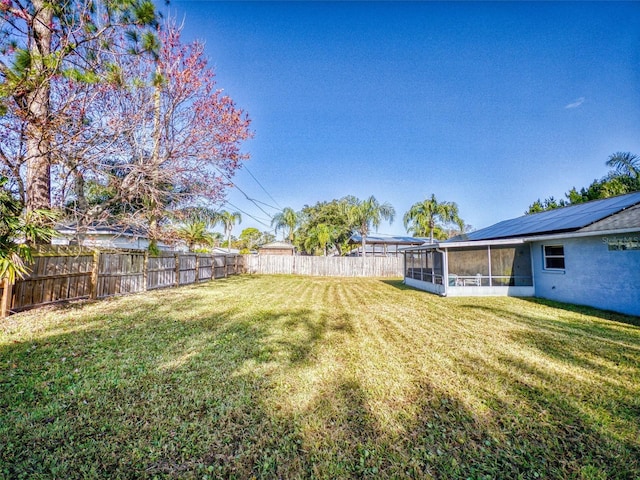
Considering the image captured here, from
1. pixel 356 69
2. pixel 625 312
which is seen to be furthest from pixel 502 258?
pixel 356 69

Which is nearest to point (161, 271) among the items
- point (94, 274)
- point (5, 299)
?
point (94, 274)

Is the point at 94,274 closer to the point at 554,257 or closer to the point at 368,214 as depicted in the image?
the point at 554,257

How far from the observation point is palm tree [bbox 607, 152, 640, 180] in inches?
590

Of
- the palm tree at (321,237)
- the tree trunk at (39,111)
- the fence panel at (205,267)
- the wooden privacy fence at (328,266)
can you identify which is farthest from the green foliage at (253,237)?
the tree trunk at (39,111)

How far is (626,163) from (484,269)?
1252 cm

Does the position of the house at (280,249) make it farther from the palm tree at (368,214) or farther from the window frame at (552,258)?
the window frame at (552,258)

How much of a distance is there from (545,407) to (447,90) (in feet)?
50.2

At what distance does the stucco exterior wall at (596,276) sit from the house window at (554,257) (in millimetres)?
128

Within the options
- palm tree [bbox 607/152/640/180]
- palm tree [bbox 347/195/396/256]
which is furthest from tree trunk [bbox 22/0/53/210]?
palm tree [bbox 607/152/640/180]

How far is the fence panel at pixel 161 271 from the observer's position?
33.6 feet

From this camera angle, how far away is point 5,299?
547 centimetres

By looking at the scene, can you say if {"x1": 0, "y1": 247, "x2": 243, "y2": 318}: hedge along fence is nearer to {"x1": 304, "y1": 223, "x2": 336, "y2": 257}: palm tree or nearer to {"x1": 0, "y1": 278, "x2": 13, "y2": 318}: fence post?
{"x1": 0, "y1": 278, "x2": 13, "y2": 318}: fence post

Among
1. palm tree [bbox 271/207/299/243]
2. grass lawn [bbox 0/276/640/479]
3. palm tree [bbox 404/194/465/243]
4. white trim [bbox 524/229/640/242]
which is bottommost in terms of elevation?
Result: grass lawn [bbox 0/276/640/479]

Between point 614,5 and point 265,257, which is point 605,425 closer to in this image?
point 614,5
